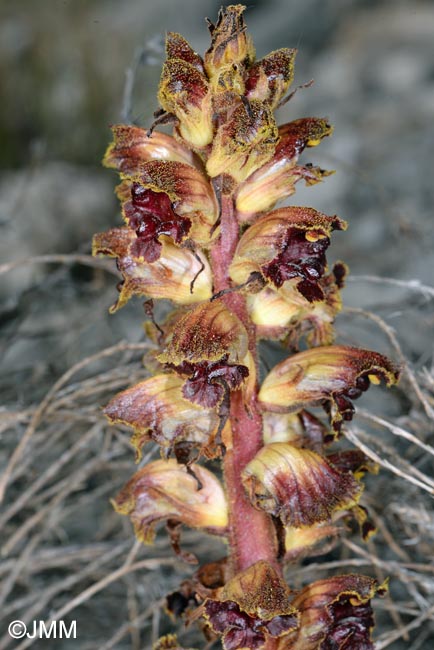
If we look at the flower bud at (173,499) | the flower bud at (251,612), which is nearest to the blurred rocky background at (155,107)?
the flower bud at (173,499)

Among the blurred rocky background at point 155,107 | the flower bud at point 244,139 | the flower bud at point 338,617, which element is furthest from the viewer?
the blurred rocky background at point 155,107

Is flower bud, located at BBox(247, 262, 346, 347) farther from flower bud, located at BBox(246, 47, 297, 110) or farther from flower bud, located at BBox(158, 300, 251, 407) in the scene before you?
flower bud, located at BBox(246, 47, 297, 110)

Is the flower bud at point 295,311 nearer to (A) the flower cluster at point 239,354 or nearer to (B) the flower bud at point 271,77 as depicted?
(A) the flower cluster at point 239,354

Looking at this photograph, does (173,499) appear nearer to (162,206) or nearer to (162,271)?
(162,271)

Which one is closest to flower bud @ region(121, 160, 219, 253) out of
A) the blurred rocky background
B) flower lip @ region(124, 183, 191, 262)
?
flower lip @ region(124, 183, 191, 262)

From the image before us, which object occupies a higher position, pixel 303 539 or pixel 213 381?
pixel 213 381

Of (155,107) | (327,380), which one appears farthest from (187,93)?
(155,107)

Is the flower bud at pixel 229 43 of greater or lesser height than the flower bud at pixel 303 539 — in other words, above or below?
above
